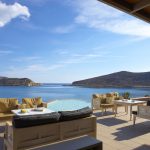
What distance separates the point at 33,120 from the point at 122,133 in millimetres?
2955

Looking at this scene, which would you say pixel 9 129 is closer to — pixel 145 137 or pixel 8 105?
pixel 8 105

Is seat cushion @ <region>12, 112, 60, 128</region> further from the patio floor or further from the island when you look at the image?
the island

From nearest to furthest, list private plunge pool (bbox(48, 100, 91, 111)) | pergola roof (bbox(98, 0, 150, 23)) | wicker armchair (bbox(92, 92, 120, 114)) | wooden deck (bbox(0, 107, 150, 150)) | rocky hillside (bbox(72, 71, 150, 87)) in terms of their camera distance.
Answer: pergola roof (bbox(98, 0, 150, 23)) → wooden deck (bbox(0, 107, 150, 150)) → wicker armchair (bbox(92, 92, 120, 114)) → private plunge pool (bbox(48, 100, 91, 111)) → rocky hillside (bbox(72, 71, 150, 87))

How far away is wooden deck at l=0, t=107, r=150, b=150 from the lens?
4617 mm

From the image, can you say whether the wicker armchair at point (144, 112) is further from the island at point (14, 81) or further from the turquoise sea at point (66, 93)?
the island at point (14, 81)

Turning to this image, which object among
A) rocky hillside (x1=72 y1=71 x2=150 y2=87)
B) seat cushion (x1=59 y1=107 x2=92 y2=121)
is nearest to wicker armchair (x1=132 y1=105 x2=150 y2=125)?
seat cushion (x1=59 y1=107 x2=92 y2=121)

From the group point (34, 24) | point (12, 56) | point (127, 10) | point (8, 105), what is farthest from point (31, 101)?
point (12, 56)

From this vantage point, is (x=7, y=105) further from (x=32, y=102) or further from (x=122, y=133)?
(x=122, y=133)

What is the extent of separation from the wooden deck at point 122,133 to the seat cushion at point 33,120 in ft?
4.45

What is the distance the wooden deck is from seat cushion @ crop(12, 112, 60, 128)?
1.36 m

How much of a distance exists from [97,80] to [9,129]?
50573 millimetres

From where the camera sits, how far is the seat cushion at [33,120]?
3454 millimetres

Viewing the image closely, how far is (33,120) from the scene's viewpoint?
3.58 meters

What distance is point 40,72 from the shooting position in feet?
120
